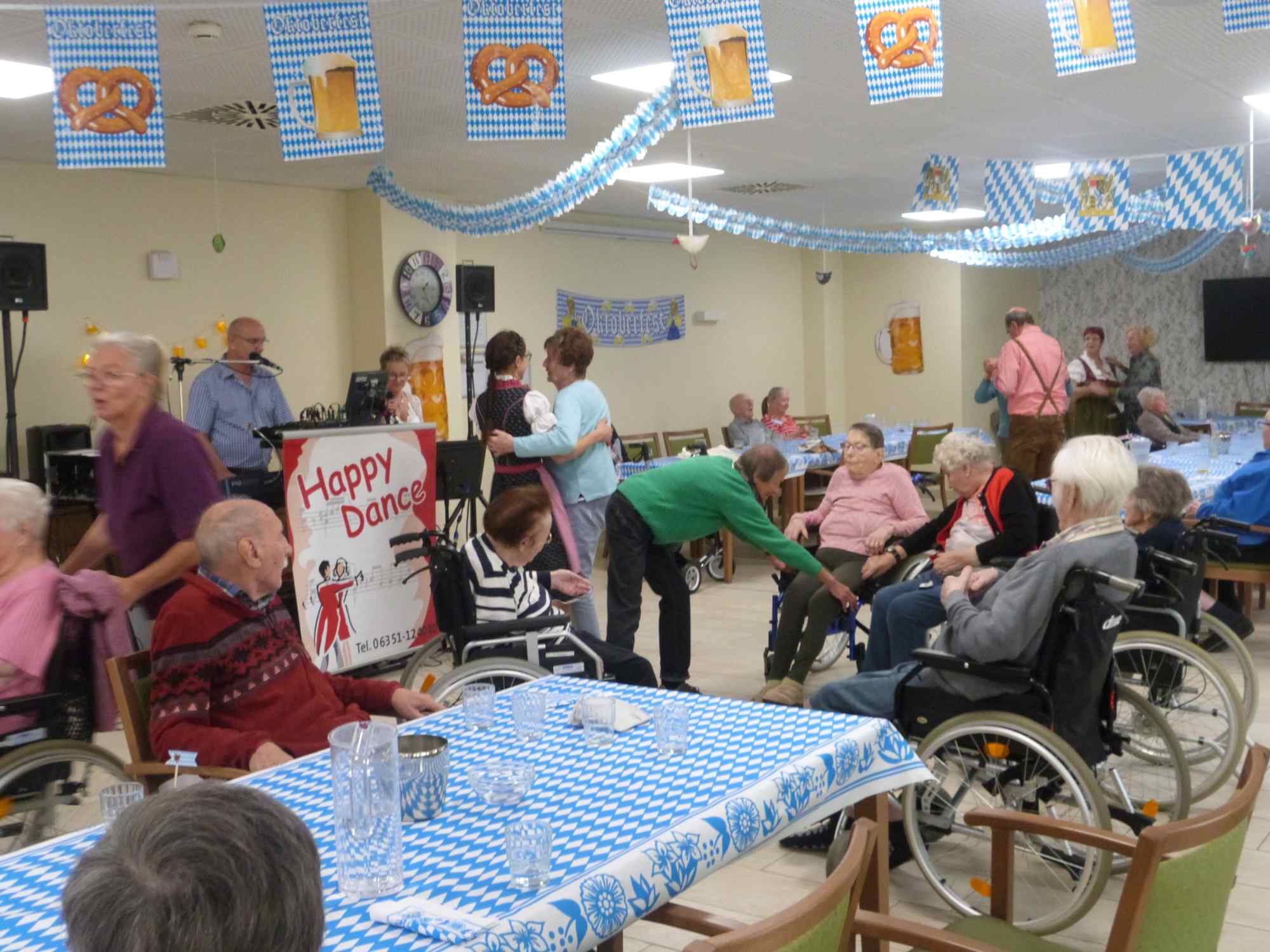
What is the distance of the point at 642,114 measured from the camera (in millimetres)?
5012

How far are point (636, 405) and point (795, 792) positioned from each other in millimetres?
9694

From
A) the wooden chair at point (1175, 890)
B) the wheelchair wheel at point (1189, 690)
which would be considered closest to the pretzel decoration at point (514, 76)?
the wheelchair wheel at point (1189, 690)

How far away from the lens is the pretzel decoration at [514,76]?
3.85 meters

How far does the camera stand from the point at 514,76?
3865 millimetres

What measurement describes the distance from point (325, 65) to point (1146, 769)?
11.1 feet

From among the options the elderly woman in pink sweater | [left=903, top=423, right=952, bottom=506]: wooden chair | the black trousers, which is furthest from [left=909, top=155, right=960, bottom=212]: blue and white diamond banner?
the black trousers

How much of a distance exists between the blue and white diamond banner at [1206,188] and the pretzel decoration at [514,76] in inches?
211

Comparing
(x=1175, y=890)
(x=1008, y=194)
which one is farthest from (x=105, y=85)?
(x=1008, y=194)

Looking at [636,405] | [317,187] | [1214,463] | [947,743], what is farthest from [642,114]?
[636,405]

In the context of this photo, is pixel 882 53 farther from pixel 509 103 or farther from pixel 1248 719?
pixel 1248 719

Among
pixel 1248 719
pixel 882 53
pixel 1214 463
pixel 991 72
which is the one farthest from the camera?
pixel 1214 463

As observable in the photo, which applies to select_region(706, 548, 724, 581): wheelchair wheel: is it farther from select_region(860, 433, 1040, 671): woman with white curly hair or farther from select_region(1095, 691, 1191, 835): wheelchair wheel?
select_region(1095, 691, 1191, 835): wheelchair wheel

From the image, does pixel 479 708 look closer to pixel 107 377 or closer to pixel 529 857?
pixel 529 857

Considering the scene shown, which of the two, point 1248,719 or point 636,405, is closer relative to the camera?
point 1248,719
